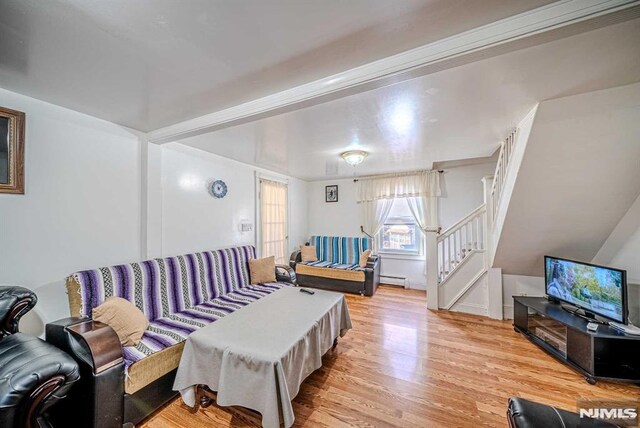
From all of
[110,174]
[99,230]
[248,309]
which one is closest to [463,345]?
[248,309]

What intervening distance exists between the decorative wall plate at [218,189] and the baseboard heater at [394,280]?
351 centimetres

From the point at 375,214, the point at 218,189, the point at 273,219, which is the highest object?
the point at 218,189

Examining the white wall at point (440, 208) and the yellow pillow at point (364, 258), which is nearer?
the white wall at point (440, 208)

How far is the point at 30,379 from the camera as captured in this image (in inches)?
40.8

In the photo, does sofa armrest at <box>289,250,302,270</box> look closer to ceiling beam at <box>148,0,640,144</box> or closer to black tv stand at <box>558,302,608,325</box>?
ceiling beam at <box>148,0,640,144</box>

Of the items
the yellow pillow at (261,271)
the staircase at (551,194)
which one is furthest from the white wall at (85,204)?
the staircase at (551,194)

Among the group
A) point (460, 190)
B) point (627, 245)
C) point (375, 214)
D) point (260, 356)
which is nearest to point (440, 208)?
point (460, 190)

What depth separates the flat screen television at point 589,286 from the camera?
2.00 metres

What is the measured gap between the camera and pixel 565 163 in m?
1.95

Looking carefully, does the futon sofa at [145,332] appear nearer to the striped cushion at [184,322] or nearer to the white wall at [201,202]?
the striped cushion at [184,322]

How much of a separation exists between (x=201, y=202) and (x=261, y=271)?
50.0 inches

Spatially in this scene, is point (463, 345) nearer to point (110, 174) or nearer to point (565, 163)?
point (565, 163)

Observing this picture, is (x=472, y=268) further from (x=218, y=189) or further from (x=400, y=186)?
(x=218, y=189)

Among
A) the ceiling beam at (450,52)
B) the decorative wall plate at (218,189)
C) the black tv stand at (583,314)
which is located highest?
the ceiling beam at (450,52)
